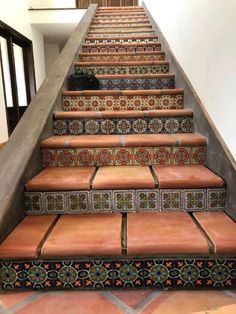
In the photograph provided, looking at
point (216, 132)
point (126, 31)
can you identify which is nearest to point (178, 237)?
point (216, 132)

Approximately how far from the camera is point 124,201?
3.92ft

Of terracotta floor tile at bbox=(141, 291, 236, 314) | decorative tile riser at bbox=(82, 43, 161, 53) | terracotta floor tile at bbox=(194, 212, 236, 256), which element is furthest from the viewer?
decorative tile riser at bbox=(82, 43, 161, 53)

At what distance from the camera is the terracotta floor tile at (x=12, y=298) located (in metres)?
0.87

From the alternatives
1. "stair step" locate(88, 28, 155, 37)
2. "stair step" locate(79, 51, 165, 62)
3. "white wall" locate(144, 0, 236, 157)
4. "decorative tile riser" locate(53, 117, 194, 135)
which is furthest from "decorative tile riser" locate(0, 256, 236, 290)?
"stair step" locate(88, 28, 155, 37)

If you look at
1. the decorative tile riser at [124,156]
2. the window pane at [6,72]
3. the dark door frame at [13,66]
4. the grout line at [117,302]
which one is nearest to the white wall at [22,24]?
the dark door frame at [13,66]

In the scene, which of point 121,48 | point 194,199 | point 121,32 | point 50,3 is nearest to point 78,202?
point 194,199

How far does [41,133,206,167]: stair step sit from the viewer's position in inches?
55.6

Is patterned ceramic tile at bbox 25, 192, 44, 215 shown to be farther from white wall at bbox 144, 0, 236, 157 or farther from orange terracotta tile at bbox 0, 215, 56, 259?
white wall at bbox 144, 0, 236, 157

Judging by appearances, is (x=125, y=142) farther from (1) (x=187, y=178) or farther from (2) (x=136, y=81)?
(2) (x=136, y=81)

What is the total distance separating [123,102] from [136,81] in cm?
36

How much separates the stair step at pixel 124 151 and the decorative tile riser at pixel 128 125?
0.23 meters

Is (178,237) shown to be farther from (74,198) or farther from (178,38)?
(178,38)

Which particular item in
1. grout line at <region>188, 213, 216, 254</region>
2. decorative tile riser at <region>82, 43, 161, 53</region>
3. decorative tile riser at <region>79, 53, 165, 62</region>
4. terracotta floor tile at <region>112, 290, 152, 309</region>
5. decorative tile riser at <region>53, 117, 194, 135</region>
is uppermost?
decorative tile riser at <region>82, 43, 161, 53</region>

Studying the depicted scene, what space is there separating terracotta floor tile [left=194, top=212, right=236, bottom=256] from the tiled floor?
16 cm
